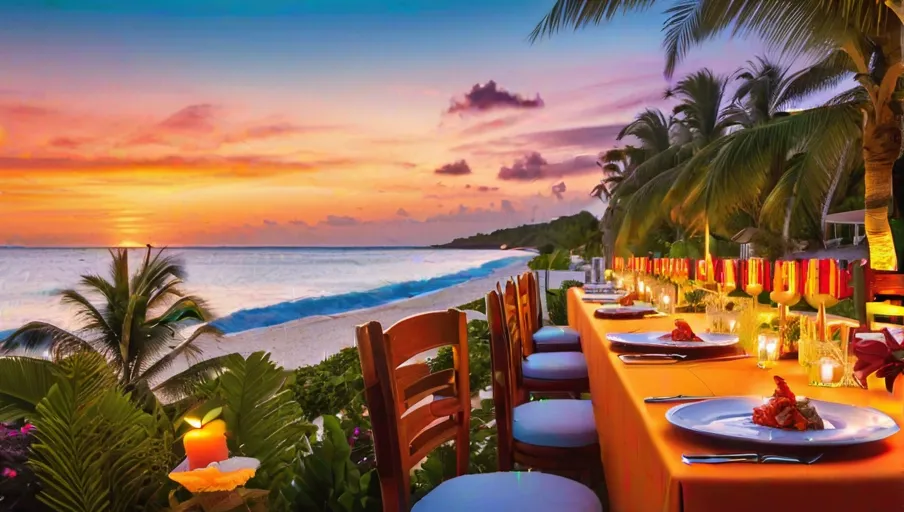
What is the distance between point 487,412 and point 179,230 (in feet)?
82.6

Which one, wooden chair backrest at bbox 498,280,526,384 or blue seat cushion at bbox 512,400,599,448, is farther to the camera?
wooden chair backrest at bbox 498,280,526,384

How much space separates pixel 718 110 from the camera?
23172 mm

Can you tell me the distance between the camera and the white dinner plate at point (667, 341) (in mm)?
2102

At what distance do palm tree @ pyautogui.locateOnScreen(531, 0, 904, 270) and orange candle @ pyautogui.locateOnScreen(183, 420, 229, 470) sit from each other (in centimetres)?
565

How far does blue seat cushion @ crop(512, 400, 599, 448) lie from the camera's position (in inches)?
94.7

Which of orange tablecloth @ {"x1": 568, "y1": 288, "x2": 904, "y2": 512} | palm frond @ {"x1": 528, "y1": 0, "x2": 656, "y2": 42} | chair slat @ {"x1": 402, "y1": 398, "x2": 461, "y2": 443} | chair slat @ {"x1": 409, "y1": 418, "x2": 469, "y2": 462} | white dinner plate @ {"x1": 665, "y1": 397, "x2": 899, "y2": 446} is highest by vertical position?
palm frond @ {"x1": 528, "y1": 0, "x2": 656, "y2": 42}

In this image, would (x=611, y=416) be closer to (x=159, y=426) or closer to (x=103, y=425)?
(x=103, y=425)

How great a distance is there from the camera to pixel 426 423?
1910 millimetres

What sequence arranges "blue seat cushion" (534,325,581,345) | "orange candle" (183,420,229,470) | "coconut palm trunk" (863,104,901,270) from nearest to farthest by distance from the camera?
1. "orange candle" (183,420,229,470)
2. "blue seat cushion" (534,325,581,345)
3. "coconut palm trunk" (863,104,901,270)

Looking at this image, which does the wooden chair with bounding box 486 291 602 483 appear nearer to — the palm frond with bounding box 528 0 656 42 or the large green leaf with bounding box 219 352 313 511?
the large green leaf with bounding box 219 352 313 511

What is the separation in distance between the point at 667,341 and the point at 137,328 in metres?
7.79

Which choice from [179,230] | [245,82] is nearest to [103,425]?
[245,82]

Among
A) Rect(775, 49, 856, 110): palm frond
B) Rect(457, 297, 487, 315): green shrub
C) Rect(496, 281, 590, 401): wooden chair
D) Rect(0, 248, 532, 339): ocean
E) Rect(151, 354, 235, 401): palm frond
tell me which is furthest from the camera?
Rect(0, 248, 532, 339): ocean

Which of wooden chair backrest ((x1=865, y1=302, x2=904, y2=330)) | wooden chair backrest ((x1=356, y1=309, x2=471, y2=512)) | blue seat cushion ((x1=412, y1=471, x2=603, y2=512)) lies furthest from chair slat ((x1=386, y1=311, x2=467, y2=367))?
wooden chair backrest ((x1=865, y1=302, x2=904, y2=330))
